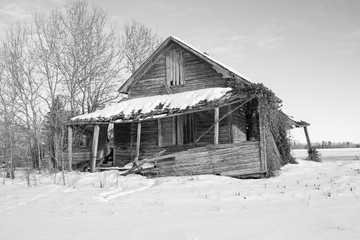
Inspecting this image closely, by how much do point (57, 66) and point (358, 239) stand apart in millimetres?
23866

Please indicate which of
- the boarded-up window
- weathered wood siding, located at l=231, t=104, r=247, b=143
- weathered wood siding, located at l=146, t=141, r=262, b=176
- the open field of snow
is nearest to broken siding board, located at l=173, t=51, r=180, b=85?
the boarded-up window

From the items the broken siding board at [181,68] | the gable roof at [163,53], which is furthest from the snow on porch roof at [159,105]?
the gable roof at [163,53]

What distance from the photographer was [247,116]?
622 inches

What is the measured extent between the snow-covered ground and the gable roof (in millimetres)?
7595

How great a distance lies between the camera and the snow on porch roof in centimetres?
1291

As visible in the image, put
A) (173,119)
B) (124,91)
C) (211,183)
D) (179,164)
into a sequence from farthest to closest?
(124,91), (173,119), (179,164), (211,183)

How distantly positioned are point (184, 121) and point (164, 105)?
176cm

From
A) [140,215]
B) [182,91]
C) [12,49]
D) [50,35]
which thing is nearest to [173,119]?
[182,91]

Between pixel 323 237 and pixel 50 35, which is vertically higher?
pixel 50 35

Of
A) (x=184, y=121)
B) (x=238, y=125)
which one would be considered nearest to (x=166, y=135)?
(x=184, y=121)

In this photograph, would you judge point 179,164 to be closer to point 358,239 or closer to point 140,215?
point 140,215

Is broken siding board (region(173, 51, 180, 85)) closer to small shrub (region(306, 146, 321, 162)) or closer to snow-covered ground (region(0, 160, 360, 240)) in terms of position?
snow-covered ground (region(0, 160, 360, 240))

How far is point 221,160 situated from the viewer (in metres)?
11.5

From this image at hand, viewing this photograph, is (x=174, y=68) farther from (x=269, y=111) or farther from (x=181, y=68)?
(x=269, y=111)
